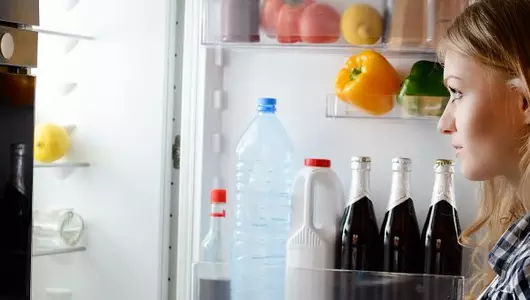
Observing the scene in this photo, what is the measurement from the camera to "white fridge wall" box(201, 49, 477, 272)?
1915 mm

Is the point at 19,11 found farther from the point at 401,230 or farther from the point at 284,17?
the point at 401,230

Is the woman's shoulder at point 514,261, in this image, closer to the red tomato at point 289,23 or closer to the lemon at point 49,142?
the red tomato at point 289,23

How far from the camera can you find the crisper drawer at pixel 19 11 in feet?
4.33

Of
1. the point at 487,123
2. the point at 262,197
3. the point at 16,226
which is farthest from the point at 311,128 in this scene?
the point at 16,226

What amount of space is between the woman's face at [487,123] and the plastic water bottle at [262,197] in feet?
1.86

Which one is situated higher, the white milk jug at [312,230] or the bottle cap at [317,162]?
the bottle cap at [317,162]

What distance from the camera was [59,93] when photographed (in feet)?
6.97

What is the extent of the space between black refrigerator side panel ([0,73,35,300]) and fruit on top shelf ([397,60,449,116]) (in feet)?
2.42

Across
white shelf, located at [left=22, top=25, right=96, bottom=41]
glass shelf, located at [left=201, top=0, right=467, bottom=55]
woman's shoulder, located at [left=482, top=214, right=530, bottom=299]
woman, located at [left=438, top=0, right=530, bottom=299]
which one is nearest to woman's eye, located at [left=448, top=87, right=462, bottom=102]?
woman, located at [left=438, top=0, right=530, bottom=299]

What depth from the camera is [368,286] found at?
5.65 ft

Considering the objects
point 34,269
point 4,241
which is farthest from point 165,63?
point 4,241

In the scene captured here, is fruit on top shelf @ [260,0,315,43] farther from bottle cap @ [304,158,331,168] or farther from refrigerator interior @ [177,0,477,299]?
bottle cap @ [304,158,331,168]

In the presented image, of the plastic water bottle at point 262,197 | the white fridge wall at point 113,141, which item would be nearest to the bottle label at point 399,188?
the plastic water bottle at point 262,197

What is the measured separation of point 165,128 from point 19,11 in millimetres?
708
